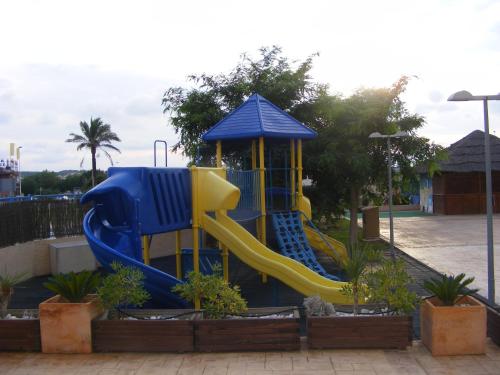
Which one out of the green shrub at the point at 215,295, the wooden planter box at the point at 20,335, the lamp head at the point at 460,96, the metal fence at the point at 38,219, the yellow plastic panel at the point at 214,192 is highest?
the lamp head at the point at 460,96

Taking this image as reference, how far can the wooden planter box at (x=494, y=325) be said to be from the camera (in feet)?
22.5

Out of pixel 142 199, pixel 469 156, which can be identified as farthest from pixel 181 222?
pixel 469 156

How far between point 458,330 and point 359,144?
11.6 metres

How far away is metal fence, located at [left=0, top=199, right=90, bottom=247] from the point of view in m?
12.8

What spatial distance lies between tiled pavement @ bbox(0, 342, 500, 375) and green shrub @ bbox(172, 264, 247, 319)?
0.50 meters

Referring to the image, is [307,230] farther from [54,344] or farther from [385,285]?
[54,344]

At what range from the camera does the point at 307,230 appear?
15.0m

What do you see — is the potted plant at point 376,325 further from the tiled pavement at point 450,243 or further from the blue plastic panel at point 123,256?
the tiled pavement at point 450,243

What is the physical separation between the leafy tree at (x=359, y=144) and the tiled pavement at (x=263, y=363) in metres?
10.7

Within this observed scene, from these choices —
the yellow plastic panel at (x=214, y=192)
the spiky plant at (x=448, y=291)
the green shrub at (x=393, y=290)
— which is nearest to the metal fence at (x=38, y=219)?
the yellow plastic panel at (x=214, y=192)

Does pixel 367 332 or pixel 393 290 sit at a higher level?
pixel 393 290

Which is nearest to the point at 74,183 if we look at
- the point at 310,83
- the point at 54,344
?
the point at 310,83

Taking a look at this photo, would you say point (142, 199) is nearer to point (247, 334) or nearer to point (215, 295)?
point (215, 295)

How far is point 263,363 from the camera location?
636cm
